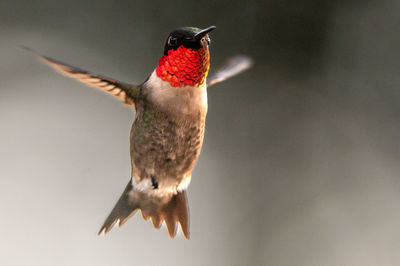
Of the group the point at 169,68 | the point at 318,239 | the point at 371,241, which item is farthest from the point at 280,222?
the point at 169,68

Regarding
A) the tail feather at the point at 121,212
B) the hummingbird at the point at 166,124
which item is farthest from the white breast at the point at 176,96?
the tail feather at the point at 121,212

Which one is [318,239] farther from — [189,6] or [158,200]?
[158,200]

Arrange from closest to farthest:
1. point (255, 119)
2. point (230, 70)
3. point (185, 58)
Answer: point (185, 58), point (230, 70), point (255, 119)

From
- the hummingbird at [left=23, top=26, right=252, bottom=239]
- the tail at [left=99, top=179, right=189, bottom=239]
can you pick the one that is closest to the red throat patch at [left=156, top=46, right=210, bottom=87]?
the hummingbird at [left=23, top=26, right=252, bottom=239]

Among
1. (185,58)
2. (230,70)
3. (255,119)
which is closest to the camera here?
(185,58)

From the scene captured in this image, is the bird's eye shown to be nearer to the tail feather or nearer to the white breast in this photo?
the white breast

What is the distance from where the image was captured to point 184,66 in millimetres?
355

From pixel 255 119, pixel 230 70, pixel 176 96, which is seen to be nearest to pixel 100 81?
pixel 176 96

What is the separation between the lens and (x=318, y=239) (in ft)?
4.04

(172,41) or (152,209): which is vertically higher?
(172,41)

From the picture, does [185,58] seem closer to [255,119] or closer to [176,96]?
[176,96]

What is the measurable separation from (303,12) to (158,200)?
0.75 meters

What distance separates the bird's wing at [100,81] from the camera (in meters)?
0.34

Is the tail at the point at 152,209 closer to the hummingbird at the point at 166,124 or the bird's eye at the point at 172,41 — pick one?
the hummingbird at the point at 166,124
